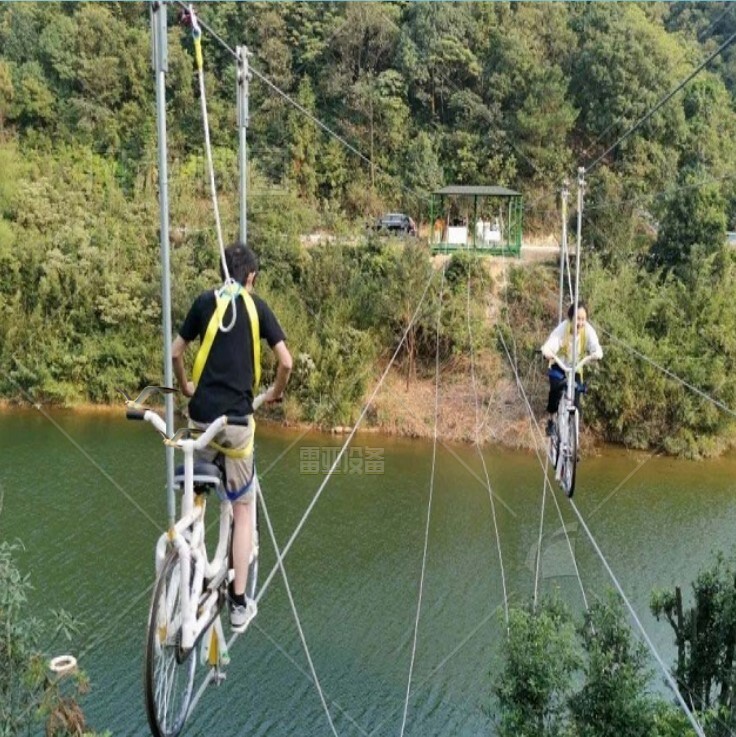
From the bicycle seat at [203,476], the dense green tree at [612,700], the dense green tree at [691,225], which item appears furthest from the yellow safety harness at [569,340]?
the dense green tree at [691,225]

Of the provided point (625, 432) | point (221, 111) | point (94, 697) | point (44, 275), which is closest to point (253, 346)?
point (94, 697)

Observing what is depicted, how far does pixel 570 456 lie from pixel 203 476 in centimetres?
317

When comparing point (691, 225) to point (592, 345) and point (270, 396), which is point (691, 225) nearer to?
point (592, 345)

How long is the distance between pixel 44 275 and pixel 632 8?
1429 centimetres

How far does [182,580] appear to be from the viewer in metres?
2.50

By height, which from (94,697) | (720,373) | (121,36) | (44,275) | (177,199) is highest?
(121,36)

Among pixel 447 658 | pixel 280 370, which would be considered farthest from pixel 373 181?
pixel 280 370

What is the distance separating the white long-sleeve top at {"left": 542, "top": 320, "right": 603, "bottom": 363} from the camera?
200 inches

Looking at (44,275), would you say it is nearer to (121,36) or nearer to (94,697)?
(121,36)

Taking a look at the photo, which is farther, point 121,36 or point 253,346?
point 121,36

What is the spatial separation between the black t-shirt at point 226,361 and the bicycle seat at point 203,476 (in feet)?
0.46

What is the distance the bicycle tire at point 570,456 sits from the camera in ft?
17.1

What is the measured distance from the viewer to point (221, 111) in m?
21.4

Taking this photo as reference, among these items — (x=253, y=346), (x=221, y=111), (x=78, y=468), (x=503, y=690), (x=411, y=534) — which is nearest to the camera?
(x=253, y=346)
